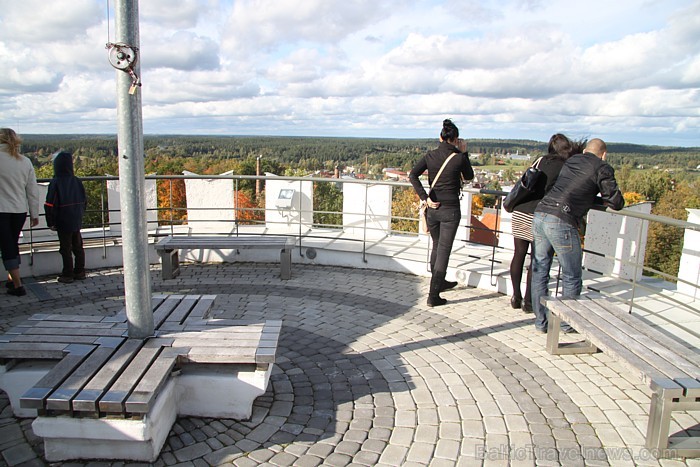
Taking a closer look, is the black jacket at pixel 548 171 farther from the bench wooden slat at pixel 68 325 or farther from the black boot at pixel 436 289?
the bench wooden slat at pixel 68 325

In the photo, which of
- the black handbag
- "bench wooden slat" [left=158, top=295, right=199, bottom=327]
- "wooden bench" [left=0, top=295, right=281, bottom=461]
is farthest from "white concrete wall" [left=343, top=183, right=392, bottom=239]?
"wooden bench" [left=0, top=295, right=281, bottom=461]

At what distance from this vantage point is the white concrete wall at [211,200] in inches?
354

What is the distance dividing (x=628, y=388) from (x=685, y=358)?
870 millimetres

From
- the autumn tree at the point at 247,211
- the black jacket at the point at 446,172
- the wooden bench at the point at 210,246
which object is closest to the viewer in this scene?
the black jacket at the point at 446,172

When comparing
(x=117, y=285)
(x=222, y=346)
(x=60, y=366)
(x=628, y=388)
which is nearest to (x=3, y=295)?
(x=117, y=285)

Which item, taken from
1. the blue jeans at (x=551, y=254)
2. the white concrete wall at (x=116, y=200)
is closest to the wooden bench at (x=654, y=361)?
the blue jeans at (x=551, y=254)

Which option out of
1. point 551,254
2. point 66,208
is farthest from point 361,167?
point 551,254

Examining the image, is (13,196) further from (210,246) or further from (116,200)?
(116,200)

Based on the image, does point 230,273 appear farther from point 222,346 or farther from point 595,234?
point 595,234

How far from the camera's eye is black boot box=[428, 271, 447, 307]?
6.26 meters

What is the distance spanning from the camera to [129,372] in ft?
10.8

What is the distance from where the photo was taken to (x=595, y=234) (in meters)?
6.96

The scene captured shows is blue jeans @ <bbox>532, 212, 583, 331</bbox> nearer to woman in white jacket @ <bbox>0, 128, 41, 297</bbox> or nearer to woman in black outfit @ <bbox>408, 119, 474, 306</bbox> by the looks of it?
woman in black outfit @ <bbox>408, 119, 474, 306</bbox>

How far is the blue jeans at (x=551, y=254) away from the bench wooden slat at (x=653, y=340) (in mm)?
325
